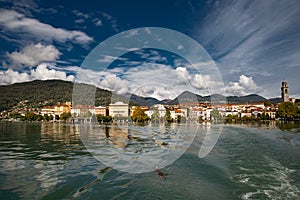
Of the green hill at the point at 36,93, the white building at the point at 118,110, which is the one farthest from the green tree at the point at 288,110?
the green hill at the point at 36,93

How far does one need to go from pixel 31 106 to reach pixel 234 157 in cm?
15174

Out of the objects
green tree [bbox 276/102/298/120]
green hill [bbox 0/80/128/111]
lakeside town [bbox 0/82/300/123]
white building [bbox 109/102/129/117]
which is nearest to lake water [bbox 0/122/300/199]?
lakeside town [bbox 0/82/300/123]

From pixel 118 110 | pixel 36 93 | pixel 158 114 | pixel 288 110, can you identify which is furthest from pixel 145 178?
pixel 36 93

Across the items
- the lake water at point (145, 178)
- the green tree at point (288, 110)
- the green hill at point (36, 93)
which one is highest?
the green hill at point (36, 93)

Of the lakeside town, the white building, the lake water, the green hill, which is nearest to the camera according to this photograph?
the lake water

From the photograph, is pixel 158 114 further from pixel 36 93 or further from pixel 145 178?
pixel 36 93

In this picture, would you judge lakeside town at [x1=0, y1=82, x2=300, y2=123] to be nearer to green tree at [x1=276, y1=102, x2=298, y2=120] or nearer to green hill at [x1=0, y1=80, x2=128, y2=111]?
green tree at [x1=276, y1=102, x2=298, y2=120]

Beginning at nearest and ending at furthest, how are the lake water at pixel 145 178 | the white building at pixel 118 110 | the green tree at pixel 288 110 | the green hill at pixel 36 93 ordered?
the lake water at pixel 145 178, the green tree at pixel 288 110, the white building at pixel 118 110, the green hill at pixel 36 93

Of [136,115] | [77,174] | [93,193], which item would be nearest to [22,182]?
[77,174]

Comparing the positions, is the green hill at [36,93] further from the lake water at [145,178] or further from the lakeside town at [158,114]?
the lake water at [145,178]

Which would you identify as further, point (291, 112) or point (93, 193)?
point (291, 112)

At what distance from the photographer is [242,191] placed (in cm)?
679

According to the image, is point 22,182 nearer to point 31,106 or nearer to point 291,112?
point 291,112

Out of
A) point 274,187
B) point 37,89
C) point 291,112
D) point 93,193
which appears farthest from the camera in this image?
point 37,89
